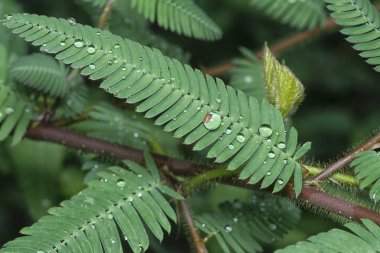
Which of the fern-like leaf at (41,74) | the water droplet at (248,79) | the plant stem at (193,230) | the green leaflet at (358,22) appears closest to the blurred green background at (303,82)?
the water droplet at (248,79)

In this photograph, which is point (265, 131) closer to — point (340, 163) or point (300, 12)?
point (340, 163)

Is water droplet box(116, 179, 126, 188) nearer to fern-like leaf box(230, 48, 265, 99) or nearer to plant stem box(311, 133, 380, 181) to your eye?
plant stem box(311, 133, 380, 181)

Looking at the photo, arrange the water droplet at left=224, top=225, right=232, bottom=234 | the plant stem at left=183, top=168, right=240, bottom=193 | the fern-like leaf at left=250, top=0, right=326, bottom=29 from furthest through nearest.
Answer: the fern-like leaf at left=250, top=0, right=326, bottom=29 < the water droplet at left=224, top=225, right=232, bottom=234 < the plant stem at left=183, top=168, right=240, bottom=193

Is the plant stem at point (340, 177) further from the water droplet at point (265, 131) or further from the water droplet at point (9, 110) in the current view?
the water droplet at point (9, 110)

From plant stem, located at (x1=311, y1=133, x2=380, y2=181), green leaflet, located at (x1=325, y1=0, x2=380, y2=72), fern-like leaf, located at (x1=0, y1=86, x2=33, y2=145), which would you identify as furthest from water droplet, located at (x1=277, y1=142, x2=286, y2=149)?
fern-like leaf, located at (x1=0, y1=86, x2=33, y2=145)

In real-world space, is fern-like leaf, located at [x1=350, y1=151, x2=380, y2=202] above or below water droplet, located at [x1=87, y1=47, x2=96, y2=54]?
below

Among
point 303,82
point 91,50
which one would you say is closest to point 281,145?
point 91,50

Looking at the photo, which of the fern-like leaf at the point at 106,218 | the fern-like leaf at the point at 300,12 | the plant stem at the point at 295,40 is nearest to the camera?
the fern-like leaf at the point at 106,218
